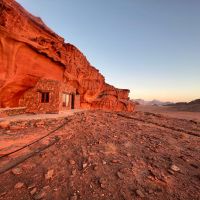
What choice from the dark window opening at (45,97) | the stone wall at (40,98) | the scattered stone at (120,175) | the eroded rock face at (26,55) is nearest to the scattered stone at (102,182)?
the scattered stone at (120,175)

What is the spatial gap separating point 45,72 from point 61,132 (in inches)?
314

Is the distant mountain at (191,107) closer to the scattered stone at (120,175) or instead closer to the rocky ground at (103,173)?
the rocky ground at (103,173)

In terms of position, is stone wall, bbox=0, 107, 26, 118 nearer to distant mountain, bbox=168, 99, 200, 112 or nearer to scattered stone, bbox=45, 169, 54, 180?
scattered stone, bbox=45, 169, 54, 180

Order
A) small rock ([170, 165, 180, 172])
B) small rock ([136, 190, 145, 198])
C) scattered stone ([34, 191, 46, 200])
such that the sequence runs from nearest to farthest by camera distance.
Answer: scattered stone ([34, 191, 46, 200]) → small rock ([136, 190, 145, 198]) → small rock ([170, 165, 180, 172])

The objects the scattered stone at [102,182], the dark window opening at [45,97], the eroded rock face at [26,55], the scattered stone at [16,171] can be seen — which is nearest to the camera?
the scattered stone at [102,182]

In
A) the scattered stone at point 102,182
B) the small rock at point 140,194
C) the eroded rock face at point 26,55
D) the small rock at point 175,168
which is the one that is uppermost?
the eroded rock face at point 26,55

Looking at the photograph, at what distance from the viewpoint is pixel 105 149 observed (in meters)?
5.78

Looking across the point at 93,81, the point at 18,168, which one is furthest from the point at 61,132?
the point at 93,81

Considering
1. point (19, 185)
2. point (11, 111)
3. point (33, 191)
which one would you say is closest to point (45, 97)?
point (11, 111)

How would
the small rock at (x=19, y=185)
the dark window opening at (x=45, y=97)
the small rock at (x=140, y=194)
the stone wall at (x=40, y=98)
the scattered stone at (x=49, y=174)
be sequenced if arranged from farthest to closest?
the dark window opening at (x=45, y=97) → the stone wall at (x=40, y=98) → the scattered stone at (x=49, y=174) → the small rock at (x=19, y=185) → the small rock at (x=140, y=194)

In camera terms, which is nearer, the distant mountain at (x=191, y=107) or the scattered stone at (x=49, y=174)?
the scattered stone at (x=49, y=174)

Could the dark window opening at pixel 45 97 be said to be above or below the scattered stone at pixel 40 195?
above

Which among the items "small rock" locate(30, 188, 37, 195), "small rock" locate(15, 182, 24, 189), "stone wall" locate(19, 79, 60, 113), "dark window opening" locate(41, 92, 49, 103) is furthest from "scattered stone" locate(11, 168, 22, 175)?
"dark window opening" locate(41, 92, 49, 103)

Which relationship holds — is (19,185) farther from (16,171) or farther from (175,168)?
(175,168)
